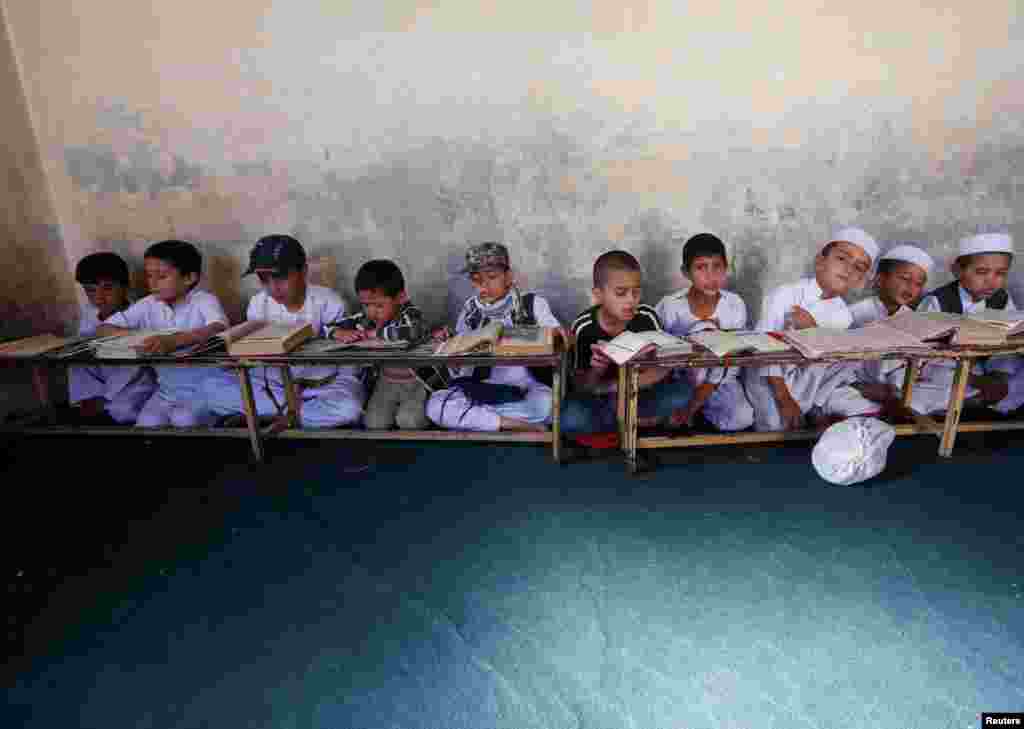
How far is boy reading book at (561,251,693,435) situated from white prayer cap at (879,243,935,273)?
1.64 meters

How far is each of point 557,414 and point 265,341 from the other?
1.61 meters

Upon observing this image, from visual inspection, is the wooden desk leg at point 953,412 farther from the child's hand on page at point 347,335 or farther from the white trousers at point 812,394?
the child's hand on page at point 347,335

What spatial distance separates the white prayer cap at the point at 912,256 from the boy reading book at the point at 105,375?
4.96 metres

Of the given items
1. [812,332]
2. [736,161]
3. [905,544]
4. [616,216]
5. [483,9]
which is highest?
[483,9]

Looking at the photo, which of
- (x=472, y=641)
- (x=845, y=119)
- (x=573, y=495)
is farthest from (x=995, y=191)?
(x=472, y=641)

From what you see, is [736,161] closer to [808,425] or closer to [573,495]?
[808,425]

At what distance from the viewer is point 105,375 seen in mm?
4098

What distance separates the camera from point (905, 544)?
8.12 ft

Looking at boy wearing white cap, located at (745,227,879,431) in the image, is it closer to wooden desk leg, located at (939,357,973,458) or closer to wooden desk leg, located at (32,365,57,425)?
wooden desk leg, located at (939,357,973,458)

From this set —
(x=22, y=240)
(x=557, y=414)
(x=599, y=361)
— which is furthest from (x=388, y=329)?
(x=22, y=240)

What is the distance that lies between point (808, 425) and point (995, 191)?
2.02m

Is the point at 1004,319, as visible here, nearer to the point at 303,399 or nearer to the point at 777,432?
the point at 777,432

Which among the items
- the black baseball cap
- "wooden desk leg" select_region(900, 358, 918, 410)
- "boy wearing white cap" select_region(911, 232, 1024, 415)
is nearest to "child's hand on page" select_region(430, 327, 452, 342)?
the black baseball cap

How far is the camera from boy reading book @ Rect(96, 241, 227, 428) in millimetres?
3797
